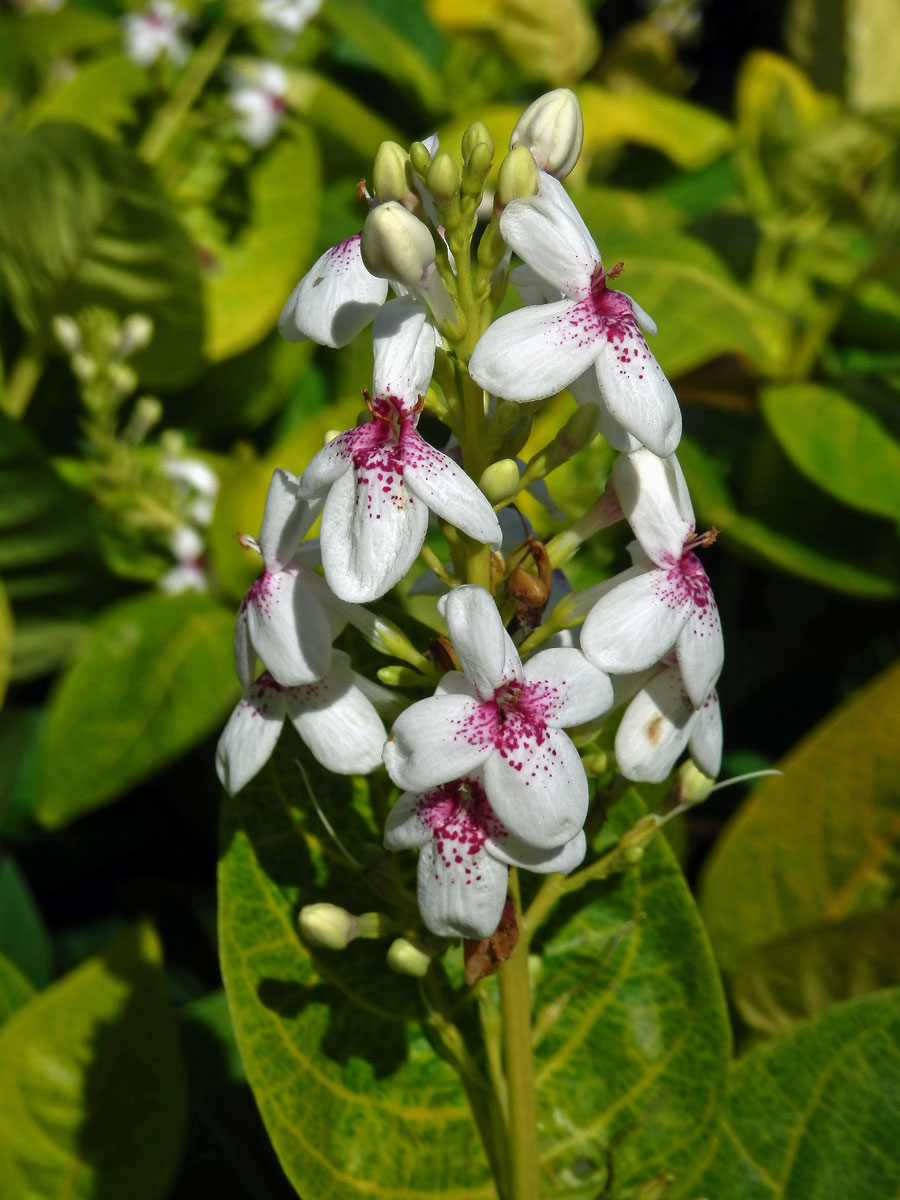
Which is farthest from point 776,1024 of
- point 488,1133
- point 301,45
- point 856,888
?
point 301,45

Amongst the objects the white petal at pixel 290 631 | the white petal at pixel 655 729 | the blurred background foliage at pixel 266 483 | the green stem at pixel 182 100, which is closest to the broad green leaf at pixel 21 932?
the blurred background foliage at pixel 266 483

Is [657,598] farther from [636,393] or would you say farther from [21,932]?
[21,932]

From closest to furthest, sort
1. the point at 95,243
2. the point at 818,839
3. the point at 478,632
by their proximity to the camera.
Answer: the point at 478,632 < the point at 818,839 < the point at 95,243

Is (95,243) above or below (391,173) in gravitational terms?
below

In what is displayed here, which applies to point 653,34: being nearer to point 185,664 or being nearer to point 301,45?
point 301,45

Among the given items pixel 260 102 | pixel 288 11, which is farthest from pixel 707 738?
pixel 288 11

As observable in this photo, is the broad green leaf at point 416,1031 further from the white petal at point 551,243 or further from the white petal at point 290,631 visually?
the white petal at point 551,243

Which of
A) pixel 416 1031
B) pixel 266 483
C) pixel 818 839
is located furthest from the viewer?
pixel 266 483
